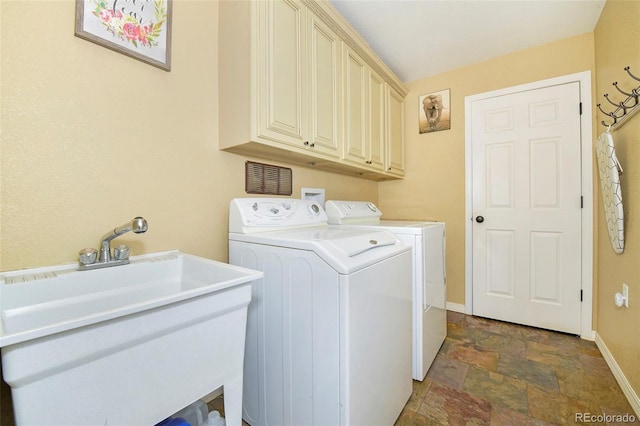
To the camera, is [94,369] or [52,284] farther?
[52,284]

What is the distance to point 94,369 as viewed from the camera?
2.05 feet

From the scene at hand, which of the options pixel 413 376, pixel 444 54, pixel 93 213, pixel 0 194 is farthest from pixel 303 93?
pixel 413 376

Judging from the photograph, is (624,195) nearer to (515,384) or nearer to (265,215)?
(515,384)

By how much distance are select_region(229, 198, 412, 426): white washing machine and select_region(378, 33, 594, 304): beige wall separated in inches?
60.9

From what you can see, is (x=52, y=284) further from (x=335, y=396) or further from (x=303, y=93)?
(x=303, y=93)

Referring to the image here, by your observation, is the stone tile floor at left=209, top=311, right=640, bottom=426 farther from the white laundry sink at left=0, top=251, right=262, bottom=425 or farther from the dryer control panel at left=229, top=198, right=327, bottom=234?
the dryer control panel at left=229, top=198, right=327, bottom=234

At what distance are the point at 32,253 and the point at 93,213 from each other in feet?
0.72

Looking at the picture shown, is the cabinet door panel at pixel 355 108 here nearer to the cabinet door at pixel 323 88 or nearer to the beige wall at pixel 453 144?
the cabinet door at pixel 323 88

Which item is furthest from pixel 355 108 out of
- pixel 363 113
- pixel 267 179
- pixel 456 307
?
pixel 456 307

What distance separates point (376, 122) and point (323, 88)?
2.64 ft

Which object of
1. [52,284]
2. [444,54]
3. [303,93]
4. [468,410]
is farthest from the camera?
[444,54]

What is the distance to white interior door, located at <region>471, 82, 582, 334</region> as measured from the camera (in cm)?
222

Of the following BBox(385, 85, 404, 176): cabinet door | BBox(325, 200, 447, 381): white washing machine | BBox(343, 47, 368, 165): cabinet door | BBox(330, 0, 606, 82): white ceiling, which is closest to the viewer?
BBox(325, 200, 447, 381): white washing machine

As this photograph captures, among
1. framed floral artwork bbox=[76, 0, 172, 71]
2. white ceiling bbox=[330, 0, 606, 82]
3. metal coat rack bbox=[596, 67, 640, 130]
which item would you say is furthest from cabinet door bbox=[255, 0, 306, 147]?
metal coat rack bbox=[596, 67, 640, 130]
